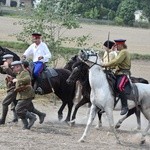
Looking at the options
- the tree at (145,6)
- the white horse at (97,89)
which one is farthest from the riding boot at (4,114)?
the tree at (145,6)

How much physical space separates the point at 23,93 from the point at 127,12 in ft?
254

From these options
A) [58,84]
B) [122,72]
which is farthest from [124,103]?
[58,84]

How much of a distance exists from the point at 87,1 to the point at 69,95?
80.3 m

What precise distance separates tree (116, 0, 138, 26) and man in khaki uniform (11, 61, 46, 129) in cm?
7102

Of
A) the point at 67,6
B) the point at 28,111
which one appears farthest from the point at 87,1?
the point at 28,111

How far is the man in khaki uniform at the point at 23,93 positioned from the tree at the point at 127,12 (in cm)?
7102

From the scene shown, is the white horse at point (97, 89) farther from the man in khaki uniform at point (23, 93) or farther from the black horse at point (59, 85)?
the black horse at point (59, 85)

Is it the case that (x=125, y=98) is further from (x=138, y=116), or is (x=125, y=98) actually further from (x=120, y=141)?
(x=138, y=116)

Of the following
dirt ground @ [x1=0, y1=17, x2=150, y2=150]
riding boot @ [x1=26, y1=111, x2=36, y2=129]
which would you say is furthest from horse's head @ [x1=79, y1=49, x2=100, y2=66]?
riding boot @ [x1=26, y1=111, x2=36, y2=129]

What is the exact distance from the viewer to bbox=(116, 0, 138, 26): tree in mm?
82375

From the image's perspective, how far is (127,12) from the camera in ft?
286

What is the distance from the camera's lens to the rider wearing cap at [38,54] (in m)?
12.6

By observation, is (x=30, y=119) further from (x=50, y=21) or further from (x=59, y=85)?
(x=50, y=21)

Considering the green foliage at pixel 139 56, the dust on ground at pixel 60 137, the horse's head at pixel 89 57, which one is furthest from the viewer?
the green foliage at pixel 139 56
